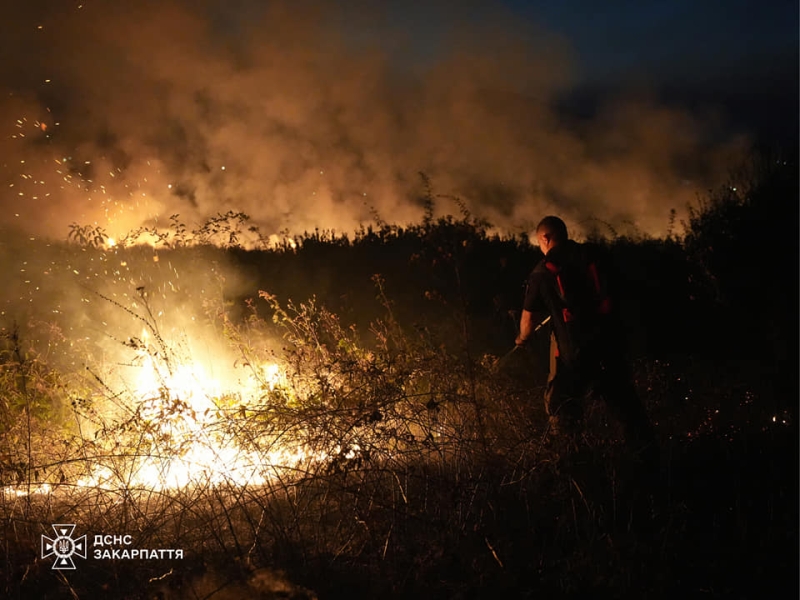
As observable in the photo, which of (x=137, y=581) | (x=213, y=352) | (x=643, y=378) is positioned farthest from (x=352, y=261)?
(x=137, y=581)

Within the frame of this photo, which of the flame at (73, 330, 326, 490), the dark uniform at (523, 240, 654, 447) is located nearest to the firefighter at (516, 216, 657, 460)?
the dark uniform at (523, 240, 654, 447)

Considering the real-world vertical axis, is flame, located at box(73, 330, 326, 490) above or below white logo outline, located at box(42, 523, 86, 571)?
above

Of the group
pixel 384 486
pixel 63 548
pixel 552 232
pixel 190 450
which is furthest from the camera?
pixel 552 232

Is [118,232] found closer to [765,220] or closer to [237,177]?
[237,177]

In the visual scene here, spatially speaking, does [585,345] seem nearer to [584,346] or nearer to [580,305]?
[584,346]

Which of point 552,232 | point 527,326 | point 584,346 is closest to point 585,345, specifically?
point 584,346

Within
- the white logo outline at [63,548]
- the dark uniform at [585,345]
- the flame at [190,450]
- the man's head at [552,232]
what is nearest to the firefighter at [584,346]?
the dark uniform at [585,345]

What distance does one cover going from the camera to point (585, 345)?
13.9 ft

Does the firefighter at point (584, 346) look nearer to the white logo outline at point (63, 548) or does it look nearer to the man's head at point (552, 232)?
the man's head at point (552, 232)

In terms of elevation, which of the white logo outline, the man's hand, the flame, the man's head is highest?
the man's head

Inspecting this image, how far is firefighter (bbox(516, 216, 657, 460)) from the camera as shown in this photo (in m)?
4.24

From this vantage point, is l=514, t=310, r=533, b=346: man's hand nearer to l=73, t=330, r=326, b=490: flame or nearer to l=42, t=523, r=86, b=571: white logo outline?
l=73, t=330, r=326, b=490: flame

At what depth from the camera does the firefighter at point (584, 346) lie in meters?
4.24

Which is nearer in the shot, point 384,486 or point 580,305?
point 384,486
